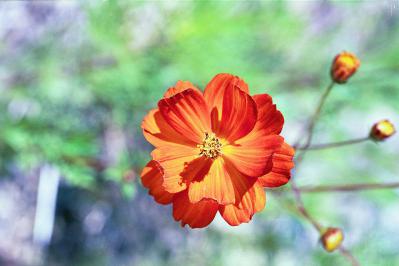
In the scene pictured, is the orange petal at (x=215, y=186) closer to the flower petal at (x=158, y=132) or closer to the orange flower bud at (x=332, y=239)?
the flower petal at (x=158, y=132)

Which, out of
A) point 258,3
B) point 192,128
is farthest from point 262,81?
point 192,128

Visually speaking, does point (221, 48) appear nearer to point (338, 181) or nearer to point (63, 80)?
point (63, 80)

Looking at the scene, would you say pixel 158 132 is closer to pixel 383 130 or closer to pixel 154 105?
pixel 383 130

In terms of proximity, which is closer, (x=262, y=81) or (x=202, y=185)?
(x=202, y=185)

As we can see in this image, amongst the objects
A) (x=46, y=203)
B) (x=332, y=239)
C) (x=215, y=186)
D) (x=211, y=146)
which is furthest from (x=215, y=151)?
(x=46, y=203)

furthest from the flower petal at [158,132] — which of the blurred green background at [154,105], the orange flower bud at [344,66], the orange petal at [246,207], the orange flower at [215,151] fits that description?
the blurred green background at [154,105]

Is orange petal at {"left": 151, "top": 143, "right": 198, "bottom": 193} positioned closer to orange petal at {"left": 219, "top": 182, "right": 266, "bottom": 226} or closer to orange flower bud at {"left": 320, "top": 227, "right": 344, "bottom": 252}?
orange petal at {"left": 219, "top": 182, "right": 266, "bottom": 226}
